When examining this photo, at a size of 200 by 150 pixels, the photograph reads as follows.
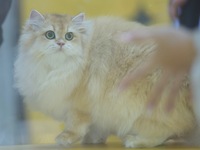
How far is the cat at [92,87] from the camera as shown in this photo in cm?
149

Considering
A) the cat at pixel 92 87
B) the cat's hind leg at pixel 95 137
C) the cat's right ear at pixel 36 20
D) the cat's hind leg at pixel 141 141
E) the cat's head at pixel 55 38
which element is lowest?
the cat's hind leg at pixel 95 137

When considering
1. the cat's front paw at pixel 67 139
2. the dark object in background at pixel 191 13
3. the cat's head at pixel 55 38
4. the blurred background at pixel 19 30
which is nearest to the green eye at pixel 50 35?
the cat's head at pixel 55 38

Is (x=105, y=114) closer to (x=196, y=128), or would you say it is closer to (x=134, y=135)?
(x=134, y=135)

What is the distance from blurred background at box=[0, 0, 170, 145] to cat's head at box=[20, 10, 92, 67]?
59cm

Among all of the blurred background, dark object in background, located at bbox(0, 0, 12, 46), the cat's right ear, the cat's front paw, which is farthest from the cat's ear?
the blurred background

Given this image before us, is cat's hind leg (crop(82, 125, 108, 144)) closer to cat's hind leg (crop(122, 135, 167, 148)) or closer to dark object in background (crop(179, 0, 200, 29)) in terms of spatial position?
cat's hind leg (crop(122, 135, 167, 148))

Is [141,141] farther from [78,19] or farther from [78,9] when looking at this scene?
[78,9]

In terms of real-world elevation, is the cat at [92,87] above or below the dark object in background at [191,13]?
below

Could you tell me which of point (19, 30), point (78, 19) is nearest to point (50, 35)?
point (78, 19)

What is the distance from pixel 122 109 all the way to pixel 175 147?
201mm

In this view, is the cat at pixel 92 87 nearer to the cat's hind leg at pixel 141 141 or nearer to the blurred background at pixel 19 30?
the cat's hind leg at pixel 141 141

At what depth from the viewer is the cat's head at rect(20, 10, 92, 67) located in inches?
58.5

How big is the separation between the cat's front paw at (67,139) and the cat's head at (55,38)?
0.75 ft

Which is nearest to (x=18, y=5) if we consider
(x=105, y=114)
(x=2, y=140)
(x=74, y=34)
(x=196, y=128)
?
(x=2, y=140)
